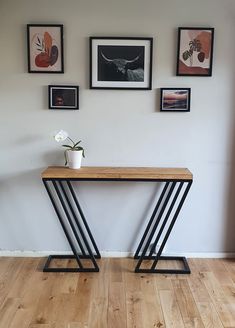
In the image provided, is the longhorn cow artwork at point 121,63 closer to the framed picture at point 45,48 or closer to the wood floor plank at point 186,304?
the framed picture at point 45,48

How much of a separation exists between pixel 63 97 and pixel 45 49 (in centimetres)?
39

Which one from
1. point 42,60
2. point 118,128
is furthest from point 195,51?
point 42,60

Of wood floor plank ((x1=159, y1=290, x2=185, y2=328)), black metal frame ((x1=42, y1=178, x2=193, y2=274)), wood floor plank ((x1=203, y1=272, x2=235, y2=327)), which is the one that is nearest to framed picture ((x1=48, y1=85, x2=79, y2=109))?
black metal frame ((x1=42, y1=178, x2=193, y2=274))

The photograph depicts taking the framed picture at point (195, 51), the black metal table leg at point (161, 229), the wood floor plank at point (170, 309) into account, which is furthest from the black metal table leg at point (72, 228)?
the framed picture at point (195, 51)

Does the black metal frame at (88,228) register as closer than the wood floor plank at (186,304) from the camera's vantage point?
No

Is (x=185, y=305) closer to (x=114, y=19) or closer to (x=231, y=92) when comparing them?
(x=231, y=92)

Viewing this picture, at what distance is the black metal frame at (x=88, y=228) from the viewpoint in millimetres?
2914

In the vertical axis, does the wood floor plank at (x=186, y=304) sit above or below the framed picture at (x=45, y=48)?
below

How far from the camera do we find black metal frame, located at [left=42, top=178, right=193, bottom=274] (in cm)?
291

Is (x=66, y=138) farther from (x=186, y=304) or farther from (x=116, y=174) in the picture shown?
(x=186, y=304)

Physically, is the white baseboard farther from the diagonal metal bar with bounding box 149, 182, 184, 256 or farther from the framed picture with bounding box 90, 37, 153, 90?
the framed picture with bounding box 90, 37, 153, 90

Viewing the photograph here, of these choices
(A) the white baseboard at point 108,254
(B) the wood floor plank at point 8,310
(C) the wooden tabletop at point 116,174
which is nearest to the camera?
(B) the wood floor plank at point 8,310

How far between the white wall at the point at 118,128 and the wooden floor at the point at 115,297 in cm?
30

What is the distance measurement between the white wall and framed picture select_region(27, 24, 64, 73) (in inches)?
2.1
